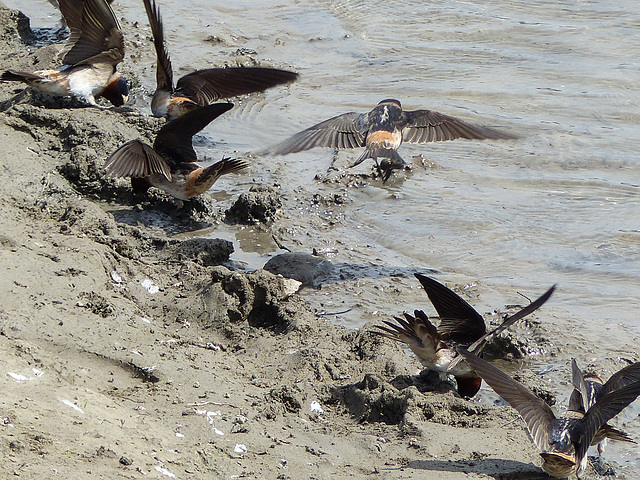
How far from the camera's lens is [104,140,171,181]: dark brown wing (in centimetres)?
612

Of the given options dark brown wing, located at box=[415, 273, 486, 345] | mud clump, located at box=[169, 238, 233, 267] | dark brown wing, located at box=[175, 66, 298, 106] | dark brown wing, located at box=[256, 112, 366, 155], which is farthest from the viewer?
dark brown wing, located at box=[175, 66, 298, 106]

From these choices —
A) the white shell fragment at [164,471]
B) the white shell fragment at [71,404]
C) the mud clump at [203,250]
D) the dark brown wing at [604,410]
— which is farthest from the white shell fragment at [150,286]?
the dark brown wing at [604,410]

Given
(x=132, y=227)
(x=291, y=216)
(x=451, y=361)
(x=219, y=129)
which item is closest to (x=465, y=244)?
(x=291, y=216)

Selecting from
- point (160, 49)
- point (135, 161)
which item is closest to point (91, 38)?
point (160, 49)

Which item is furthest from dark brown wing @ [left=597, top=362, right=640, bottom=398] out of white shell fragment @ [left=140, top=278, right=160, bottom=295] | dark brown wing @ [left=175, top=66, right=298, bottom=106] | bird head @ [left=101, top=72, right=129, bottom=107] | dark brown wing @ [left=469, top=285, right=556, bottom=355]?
bird head @ [left=101, top=72, right=129, bottom=107]

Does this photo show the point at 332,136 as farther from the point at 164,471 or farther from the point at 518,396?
the point at 164,471

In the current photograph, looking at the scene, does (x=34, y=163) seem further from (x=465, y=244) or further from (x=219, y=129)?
(x=465, y=244)

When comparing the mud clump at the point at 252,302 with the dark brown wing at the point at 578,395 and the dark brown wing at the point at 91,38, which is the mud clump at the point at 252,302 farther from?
the dark brown wing at the point at 91,38

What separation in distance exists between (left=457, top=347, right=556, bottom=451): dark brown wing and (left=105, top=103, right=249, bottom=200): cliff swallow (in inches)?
131

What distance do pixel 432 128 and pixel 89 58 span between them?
3577 millimetres

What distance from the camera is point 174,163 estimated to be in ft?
21.7

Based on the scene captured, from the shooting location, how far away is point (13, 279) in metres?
4.30

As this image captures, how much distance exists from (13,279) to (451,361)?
95.4 inches

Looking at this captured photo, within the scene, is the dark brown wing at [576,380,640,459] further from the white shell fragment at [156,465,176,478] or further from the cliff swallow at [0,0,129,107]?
the cliff swallow at [0,0,129,107]
